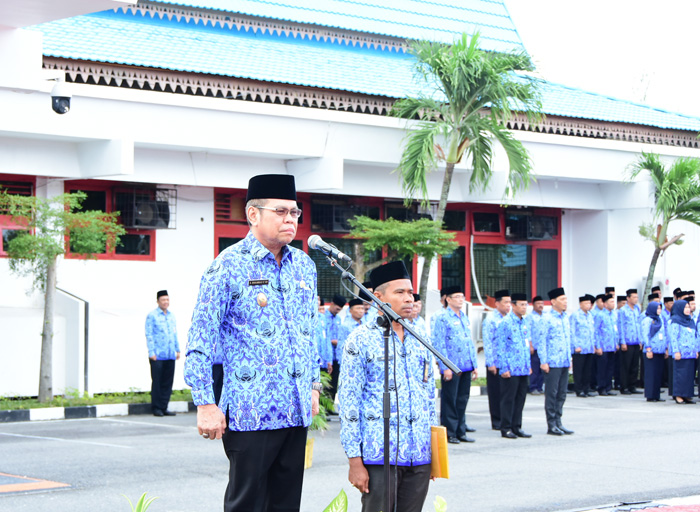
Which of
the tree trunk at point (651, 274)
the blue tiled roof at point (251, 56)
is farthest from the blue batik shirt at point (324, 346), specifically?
the tree trunk at point (651, 274)

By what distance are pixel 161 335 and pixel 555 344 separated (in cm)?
663

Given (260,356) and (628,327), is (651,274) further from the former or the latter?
(260,356)

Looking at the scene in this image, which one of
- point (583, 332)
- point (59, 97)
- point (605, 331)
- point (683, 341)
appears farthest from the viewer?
point (605, 331)

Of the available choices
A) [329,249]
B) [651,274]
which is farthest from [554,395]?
[651,274]

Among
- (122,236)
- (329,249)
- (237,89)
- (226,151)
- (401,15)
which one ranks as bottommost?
(329,249)

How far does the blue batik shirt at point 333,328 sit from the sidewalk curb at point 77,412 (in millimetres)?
2829

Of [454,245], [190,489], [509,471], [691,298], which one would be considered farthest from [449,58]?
[190,489]

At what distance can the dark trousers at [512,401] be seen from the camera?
45.0 feet

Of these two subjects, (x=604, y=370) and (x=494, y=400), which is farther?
(x=604, y=370)

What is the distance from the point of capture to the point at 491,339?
14.3m

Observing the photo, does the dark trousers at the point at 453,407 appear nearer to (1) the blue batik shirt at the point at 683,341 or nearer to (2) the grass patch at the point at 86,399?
(2) the grass patch at the point at 86,399

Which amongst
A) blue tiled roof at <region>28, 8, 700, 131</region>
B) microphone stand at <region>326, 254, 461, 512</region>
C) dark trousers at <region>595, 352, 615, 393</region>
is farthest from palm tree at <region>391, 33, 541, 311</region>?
microphone stand at <region>326, 254, 461, 512</region>

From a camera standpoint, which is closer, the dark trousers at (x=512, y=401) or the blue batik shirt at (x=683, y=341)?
the dark trousers at (x=512, y=401)

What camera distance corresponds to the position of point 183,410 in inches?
693
